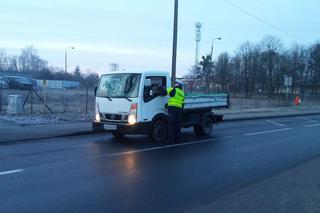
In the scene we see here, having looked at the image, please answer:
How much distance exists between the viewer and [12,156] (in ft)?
34.0

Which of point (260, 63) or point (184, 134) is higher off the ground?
point (260, 63)

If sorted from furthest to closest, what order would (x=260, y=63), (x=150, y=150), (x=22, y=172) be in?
A: (x=260, y=63) < (x=150, y=150) < (x=22, y=172)

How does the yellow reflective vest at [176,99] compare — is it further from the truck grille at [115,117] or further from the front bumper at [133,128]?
the truck grille at [115,117]

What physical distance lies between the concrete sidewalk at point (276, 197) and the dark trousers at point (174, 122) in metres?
5.47

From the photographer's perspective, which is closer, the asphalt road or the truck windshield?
the asphalt road

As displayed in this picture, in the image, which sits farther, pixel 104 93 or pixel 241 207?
pixel 104 93

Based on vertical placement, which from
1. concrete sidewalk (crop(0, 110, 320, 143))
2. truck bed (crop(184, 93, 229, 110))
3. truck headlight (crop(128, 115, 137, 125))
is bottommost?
concrete sidewalk (crop(0, 110, 320, 143))

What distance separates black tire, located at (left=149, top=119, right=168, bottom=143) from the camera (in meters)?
13.7

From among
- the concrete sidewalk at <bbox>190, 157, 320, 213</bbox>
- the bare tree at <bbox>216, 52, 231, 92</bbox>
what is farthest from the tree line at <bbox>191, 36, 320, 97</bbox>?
the concrete sidewalk at <bbox>190, 157, 320, 213</bbox>

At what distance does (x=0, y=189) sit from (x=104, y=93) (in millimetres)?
7134

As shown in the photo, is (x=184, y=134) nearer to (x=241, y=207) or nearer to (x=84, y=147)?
(x=84, y=147)

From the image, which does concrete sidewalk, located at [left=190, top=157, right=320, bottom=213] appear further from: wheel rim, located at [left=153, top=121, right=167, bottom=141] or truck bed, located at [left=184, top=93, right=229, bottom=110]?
truck bed, located at [left=184, top=93, right=229, bottom=110]

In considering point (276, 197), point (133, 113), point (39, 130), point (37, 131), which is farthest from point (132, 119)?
point (276, 197)

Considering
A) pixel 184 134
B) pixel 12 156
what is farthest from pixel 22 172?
pixel 184 134
